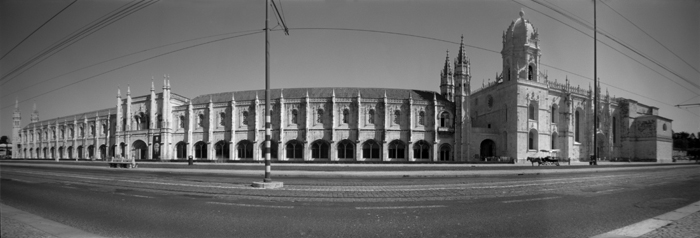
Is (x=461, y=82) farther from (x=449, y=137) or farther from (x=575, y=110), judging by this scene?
(x=575, y=110)

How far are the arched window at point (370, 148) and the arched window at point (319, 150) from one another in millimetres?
5424

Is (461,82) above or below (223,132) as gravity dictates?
above

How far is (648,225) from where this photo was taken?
616 cm

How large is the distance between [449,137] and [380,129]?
10.2 metres

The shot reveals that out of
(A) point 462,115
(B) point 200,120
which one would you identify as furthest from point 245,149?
(A) point 462,115

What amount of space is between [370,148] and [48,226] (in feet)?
133

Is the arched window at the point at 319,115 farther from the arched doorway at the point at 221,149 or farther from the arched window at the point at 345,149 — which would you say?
the arched doorway at the point at 221,149

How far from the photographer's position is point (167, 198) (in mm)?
9633

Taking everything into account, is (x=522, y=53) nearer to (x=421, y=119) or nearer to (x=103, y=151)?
(x=421, y=119)

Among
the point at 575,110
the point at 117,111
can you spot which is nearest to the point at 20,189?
the point at 117,111

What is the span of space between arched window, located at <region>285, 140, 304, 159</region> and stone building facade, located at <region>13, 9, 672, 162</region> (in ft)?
0.48

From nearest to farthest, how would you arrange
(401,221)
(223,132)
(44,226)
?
1. (44,226)
2. (401,221)
3. (223,132)

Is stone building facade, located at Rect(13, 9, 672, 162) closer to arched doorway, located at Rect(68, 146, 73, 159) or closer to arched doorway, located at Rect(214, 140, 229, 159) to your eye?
A: arched doorway, located at Rect(214, 140, 229, 159)

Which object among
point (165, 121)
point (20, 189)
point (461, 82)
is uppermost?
point (461, 82)
